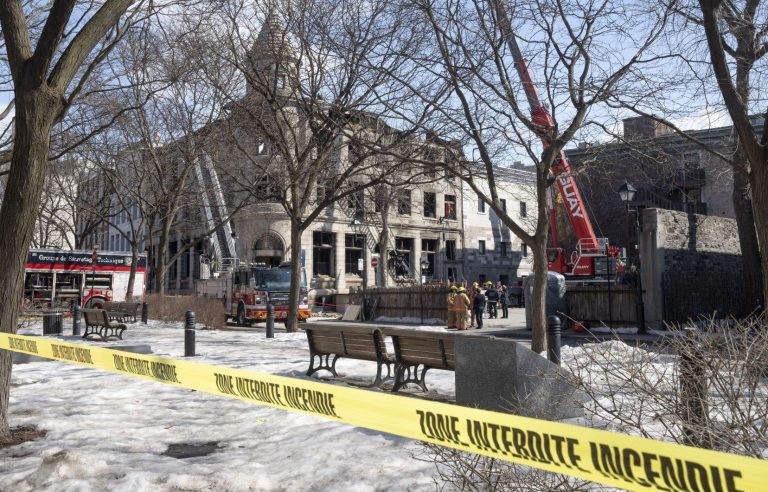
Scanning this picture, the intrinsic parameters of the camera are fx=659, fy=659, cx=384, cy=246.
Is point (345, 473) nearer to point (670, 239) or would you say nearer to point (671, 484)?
point (671, 484)

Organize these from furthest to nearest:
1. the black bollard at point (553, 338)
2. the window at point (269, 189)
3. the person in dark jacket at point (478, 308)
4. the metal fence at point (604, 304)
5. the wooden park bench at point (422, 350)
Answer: the person in dark jacket at point (478, 308), the window at point (269, 189), the metal fence at point (604, 304), the black bollard at point (553, 338), the wooden park bench at point (422, 350)

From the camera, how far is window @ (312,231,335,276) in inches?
1992

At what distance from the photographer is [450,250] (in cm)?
5631

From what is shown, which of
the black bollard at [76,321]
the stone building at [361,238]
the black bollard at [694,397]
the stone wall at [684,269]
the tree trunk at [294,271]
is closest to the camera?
the black bollard at [694,397]

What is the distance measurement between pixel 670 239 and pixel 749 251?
238cm

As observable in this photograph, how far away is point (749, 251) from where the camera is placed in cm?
2039

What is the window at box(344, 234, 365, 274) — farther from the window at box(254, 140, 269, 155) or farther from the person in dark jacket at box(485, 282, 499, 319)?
the window at box(254, 140, 269, 155)

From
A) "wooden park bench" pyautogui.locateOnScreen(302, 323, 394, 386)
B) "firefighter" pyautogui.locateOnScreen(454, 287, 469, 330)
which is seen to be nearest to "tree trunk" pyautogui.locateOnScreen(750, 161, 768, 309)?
"wooden park bench" pyautogui.locateOnScreen(302, 323, 394, 386)

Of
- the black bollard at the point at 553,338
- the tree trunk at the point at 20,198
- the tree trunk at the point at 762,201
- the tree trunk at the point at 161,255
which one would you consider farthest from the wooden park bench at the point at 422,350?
the tree trunk at the point at 161,255

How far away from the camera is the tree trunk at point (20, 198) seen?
698cm

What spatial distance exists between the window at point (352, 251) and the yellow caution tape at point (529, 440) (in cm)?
4773

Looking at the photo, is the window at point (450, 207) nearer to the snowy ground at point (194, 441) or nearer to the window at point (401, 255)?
the window at point (401, 255)

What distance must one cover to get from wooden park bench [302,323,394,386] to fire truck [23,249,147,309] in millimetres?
22008

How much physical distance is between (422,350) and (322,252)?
42970 millimetres
